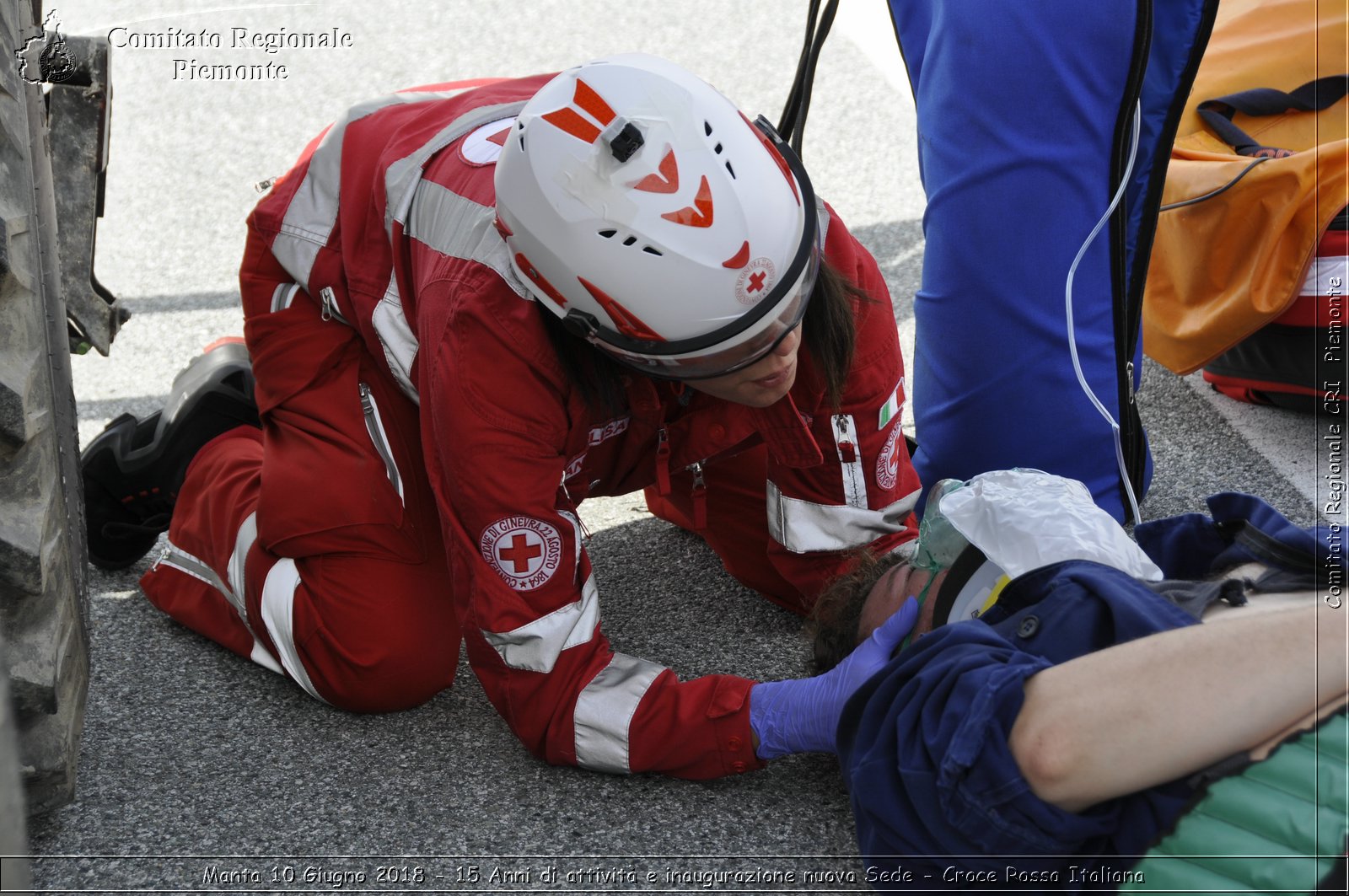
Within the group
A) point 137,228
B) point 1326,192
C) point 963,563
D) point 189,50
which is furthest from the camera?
point 189,50

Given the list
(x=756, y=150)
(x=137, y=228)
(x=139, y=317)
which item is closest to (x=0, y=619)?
(x=756, y=150)

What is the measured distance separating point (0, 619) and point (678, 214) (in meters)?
1.00

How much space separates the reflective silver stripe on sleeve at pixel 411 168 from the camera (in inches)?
77.0

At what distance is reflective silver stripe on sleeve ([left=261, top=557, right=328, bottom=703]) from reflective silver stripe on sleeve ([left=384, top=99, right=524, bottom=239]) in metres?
0.61

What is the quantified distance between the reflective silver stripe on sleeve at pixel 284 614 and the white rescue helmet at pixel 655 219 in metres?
0.77

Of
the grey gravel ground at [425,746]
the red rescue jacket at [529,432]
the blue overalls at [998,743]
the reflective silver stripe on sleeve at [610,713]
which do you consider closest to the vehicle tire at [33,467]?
the grey gravel ground at [425,746]

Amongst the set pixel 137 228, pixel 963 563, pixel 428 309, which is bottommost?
pixel 137 228

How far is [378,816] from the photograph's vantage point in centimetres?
183

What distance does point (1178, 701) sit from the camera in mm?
1279

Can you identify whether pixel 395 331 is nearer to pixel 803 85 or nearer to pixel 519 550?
pixel 519 550

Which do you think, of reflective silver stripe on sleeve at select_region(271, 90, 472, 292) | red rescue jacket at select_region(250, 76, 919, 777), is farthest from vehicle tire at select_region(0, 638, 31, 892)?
reflective silver stripe on sleeve at select_region(271, 90, 472, 292)

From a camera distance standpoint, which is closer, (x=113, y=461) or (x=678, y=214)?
(x=678, y=214)

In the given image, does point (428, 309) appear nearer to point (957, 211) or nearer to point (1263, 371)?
point (957, 211)

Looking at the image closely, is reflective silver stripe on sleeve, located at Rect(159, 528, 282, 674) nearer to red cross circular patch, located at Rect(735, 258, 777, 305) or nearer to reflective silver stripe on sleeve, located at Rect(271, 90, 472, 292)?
reflective silver stripe on sleeve, located at Rect(271, 90, 472, 292)
